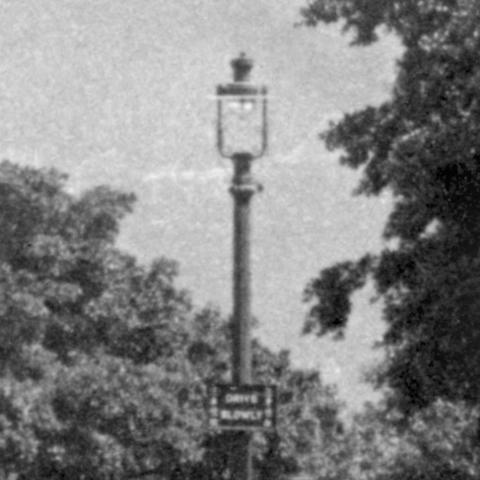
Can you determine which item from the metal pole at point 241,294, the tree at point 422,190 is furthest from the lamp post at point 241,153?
the tree at point 422,190

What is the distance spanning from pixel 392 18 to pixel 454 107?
2.75 metres

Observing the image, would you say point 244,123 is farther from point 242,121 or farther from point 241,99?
point 241,99

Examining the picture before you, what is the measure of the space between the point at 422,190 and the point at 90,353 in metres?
23.6

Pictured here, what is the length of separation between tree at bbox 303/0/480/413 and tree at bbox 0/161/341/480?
15922mm

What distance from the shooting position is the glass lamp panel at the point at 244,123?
12648 mm

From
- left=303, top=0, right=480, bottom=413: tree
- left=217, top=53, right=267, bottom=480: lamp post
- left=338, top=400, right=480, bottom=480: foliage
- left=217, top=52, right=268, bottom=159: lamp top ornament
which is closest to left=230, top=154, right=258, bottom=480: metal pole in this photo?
left=217, top=53, right=267, bottom=480: lamp post

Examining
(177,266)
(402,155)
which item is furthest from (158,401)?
(402,155)

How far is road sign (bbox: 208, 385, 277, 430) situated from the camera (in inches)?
490

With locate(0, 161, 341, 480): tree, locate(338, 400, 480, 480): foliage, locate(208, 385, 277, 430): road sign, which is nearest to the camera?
locate(208, 385, 277, 430): road sign

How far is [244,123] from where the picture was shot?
12.7 meters

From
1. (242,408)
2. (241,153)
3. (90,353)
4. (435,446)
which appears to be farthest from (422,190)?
(90,353)

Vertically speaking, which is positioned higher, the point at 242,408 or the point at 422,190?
the point at 422,190

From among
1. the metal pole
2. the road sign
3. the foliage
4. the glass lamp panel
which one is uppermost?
the foliage

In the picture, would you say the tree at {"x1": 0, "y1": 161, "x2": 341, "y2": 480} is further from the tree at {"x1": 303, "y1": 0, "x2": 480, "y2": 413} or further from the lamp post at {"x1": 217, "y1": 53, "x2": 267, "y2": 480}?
the lamp post at {"x1": 217, "y1": 53, "x2": 267, "y2": 480}
